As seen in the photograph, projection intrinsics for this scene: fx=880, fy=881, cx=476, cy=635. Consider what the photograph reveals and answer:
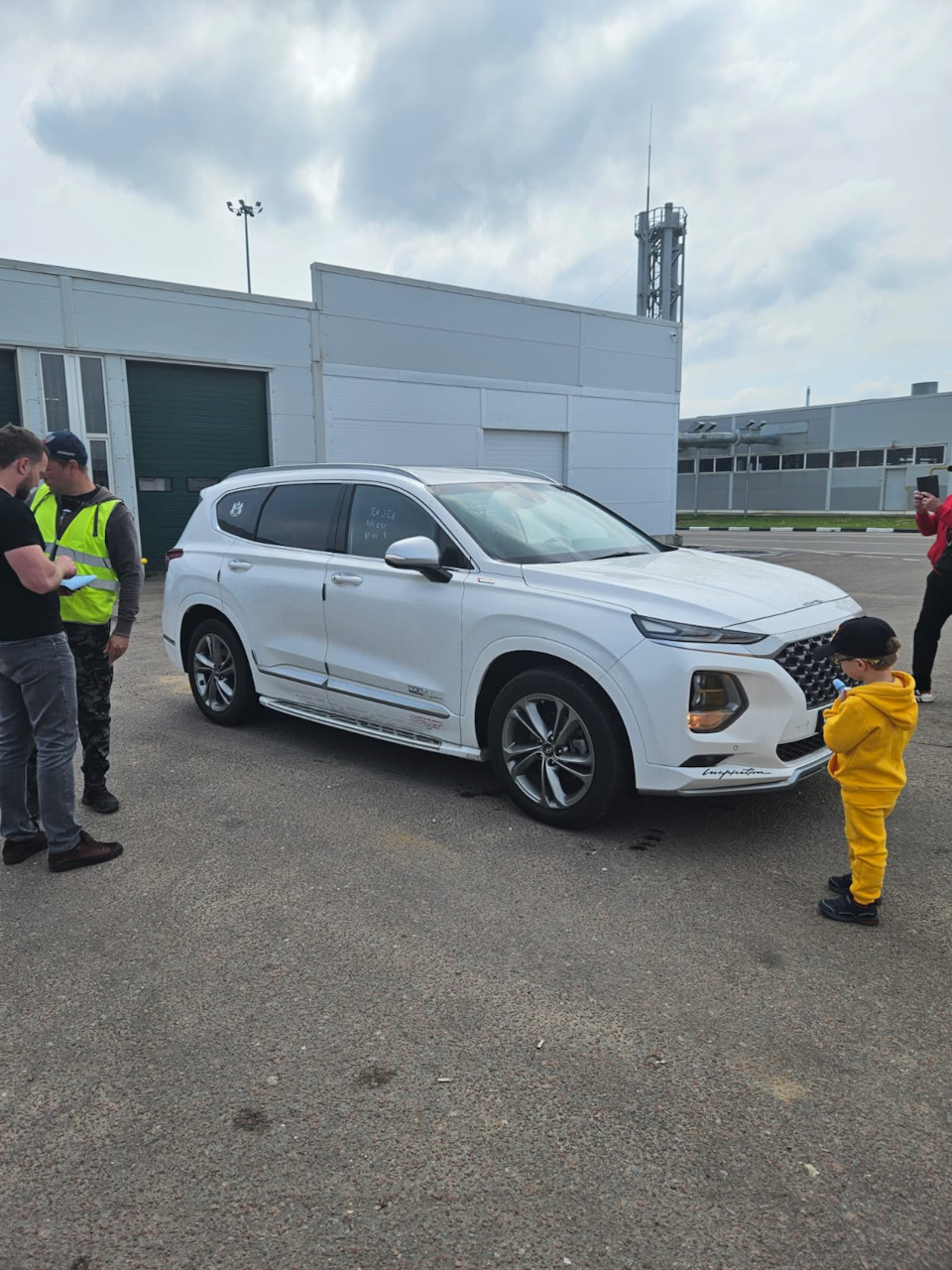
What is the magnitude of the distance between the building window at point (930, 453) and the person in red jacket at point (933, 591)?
39357 mm

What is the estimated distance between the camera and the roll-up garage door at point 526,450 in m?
20.2

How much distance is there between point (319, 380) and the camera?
17.5 m

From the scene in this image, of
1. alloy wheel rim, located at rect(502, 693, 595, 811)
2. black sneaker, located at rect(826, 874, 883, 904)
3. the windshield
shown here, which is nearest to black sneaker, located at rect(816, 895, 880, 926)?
black sneaker, located at rect(826, 874, 883, 904)

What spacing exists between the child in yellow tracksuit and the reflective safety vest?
3.41 metres

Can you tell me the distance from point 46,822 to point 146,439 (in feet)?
44.8

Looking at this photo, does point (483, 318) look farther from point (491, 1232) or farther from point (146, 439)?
point (491, 1232)

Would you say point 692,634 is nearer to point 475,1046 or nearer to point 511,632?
point 511,632

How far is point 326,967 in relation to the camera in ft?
10.1

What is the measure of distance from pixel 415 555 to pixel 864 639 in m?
2.21

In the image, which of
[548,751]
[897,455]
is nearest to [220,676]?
[548,751]

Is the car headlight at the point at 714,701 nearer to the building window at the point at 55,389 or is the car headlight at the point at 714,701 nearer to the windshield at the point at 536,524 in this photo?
the windshield at the point at 536,524

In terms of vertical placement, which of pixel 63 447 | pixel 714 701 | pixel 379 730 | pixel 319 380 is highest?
pixel 319 380

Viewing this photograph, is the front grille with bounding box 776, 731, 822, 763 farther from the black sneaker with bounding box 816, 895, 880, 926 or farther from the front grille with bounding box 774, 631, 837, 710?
the black sneaker with bounding box 816, 895, 880, 926

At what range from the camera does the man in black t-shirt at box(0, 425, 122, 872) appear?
3.58m
